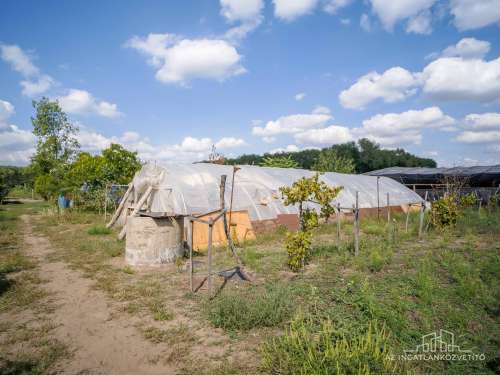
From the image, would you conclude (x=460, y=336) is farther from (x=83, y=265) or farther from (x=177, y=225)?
(x=83, y=265)

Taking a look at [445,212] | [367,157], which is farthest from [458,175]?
[367,157]

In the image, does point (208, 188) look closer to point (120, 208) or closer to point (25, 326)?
point (120, 208)

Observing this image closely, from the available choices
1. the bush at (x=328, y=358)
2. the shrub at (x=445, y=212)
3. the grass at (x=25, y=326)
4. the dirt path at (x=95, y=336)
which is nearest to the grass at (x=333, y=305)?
the bush at (x=328, y=358)

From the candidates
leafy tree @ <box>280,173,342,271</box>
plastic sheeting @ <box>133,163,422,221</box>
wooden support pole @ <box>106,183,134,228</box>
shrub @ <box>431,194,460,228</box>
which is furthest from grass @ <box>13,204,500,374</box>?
wooden support pole @ <box>106,183,134,228</box>

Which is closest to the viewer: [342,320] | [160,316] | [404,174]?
[342,320]

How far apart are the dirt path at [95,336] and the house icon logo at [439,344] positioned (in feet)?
11.1

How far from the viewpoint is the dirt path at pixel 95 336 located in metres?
4.25

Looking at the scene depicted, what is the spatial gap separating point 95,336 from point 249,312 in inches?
98.7

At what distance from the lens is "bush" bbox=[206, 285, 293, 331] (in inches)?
207

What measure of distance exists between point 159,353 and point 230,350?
1018 mm

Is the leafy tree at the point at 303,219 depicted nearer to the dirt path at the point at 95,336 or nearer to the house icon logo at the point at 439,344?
the house icon logo at the point at 439,344

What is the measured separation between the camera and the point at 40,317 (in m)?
5.81

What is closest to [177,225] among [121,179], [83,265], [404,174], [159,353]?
[83,265]

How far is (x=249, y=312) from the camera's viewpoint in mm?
5328
